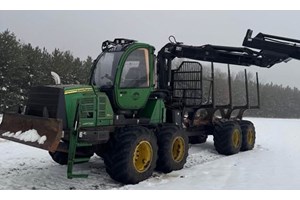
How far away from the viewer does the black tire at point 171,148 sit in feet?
28.5

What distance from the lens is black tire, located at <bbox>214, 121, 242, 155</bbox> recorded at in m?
11.8

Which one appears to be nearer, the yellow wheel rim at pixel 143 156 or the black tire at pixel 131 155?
the black tire at pixel 131 155

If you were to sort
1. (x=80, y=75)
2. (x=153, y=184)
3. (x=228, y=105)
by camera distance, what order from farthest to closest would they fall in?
(x=80, y=75) → (x=228, y=105) → (x=153, y=184)

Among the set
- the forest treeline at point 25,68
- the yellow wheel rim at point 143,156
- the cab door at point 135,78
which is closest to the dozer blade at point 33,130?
the cab door at point 135,78

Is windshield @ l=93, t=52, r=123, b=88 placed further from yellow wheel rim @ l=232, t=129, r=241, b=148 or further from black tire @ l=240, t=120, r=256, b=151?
black tire @ l=240, t=120, r=256, b=151

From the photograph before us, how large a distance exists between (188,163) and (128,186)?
3333 mm

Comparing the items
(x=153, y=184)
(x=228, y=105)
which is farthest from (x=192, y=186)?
(x=228, y=105)

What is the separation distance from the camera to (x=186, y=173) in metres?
8.66

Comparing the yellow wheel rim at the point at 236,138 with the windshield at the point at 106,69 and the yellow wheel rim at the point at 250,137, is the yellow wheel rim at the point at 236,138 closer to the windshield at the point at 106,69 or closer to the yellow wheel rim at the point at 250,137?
the yellow wheel rim at the point at 250,137

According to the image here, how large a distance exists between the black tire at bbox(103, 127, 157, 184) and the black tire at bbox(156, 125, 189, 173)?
642 mm

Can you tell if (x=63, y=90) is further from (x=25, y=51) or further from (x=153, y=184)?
(x=25, y=51)

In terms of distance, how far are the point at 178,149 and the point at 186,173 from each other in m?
0.84

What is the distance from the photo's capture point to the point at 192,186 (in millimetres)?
7316

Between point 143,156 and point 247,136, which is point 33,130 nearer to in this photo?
point 143,156
